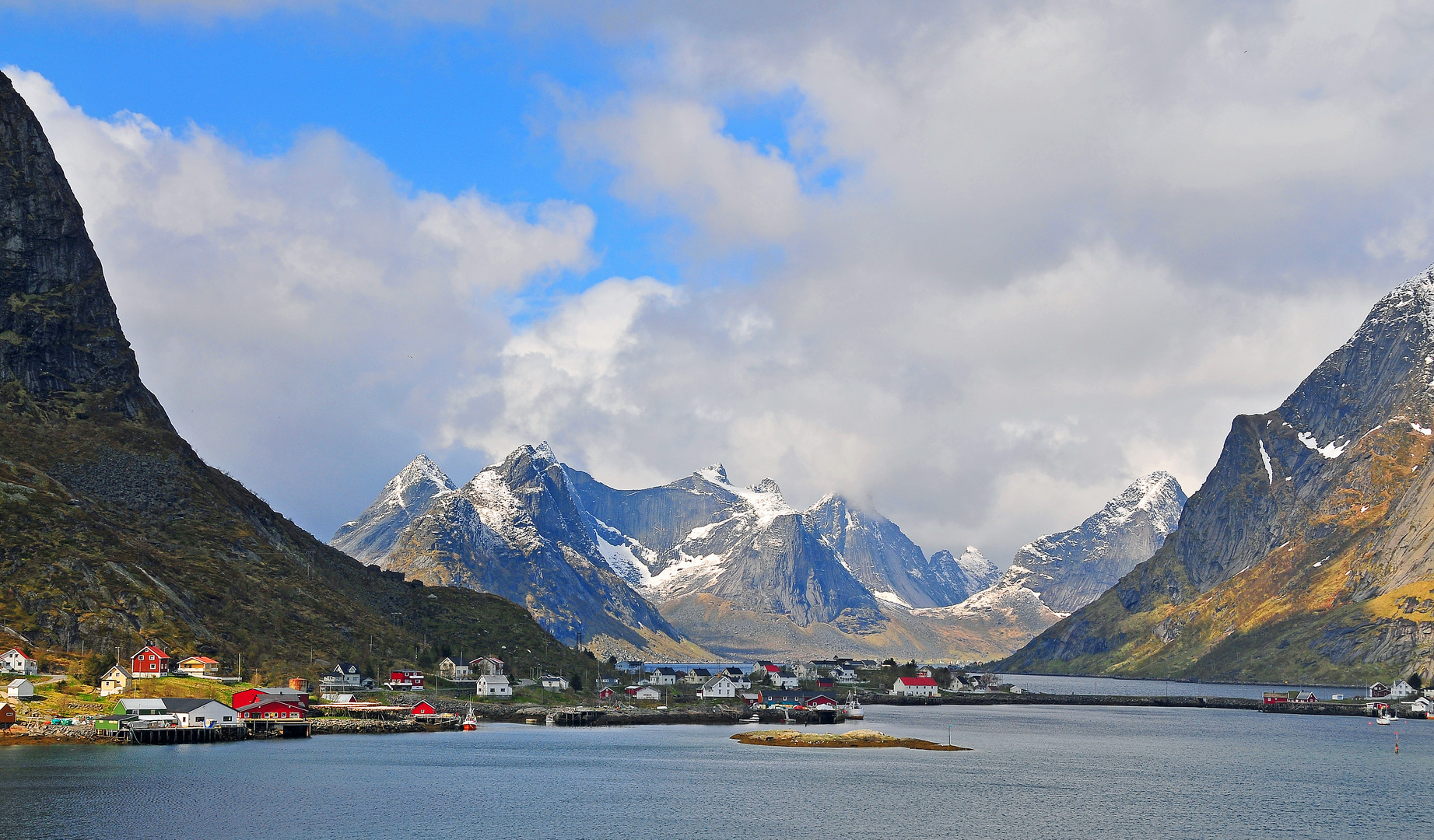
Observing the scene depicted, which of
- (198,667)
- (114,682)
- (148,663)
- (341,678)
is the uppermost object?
(148,663)

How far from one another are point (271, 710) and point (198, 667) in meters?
13.1

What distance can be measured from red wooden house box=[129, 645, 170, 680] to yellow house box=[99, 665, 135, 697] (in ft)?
12.4

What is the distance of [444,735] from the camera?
17512 cm

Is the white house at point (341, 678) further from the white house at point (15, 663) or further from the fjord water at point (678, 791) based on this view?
the white house at point (15, 663)

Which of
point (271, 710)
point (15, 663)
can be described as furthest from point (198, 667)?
point (15, 663)

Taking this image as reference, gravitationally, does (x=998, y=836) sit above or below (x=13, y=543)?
below

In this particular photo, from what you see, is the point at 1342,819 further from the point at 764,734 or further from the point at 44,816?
the point at 44,816

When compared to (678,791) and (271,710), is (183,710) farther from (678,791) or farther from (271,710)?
(678,791)

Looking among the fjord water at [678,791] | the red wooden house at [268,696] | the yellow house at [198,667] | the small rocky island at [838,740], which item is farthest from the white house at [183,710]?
the small rocky island at [838,740]

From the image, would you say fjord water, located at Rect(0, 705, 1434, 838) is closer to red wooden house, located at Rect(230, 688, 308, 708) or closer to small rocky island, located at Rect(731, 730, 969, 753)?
small rocky island, located at Rect(731, 730, 969, 753)

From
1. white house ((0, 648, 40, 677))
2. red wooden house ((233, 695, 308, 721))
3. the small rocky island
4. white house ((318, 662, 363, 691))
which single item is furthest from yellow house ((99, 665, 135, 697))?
→ the small rocky island

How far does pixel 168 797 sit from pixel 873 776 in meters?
69.3

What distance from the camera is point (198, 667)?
170125 millimetres

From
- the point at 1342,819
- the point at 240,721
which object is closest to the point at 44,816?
the point at 240,721
